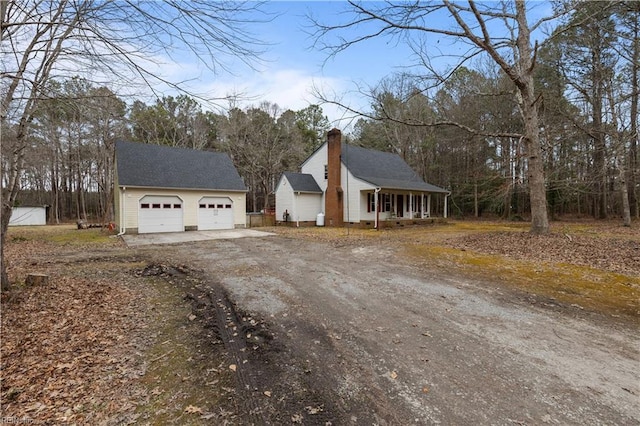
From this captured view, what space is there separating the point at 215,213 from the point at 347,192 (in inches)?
339

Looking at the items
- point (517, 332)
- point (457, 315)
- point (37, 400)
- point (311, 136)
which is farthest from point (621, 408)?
point (311, 136)

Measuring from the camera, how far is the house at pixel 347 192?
19.6 meters

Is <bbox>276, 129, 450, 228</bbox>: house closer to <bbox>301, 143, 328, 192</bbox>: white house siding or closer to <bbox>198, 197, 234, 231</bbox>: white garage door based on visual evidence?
<bbox>301, 143, 328, 192</bbox>: white house siding

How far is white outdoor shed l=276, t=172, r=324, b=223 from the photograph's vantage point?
21.1 metres

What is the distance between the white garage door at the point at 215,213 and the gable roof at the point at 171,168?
0.86 m

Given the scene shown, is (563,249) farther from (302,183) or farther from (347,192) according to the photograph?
(302,183)

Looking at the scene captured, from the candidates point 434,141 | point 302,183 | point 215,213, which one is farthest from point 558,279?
point 434,141

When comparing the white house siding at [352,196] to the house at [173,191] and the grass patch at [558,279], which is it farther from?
the grass patch at [558,279]

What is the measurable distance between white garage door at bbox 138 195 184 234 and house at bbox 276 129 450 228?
746 cm

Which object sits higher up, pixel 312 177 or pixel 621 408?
pixel 312 177

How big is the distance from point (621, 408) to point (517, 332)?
1.36 m

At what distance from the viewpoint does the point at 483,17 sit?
934cm

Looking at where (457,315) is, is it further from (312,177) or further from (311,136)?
(311,136)

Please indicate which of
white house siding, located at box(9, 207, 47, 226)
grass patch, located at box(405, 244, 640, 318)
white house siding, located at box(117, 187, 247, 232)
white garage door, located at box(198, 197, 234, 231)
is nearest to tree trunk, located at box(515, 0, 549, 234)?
grass patch, located at box(405, 244, 640, 318)
